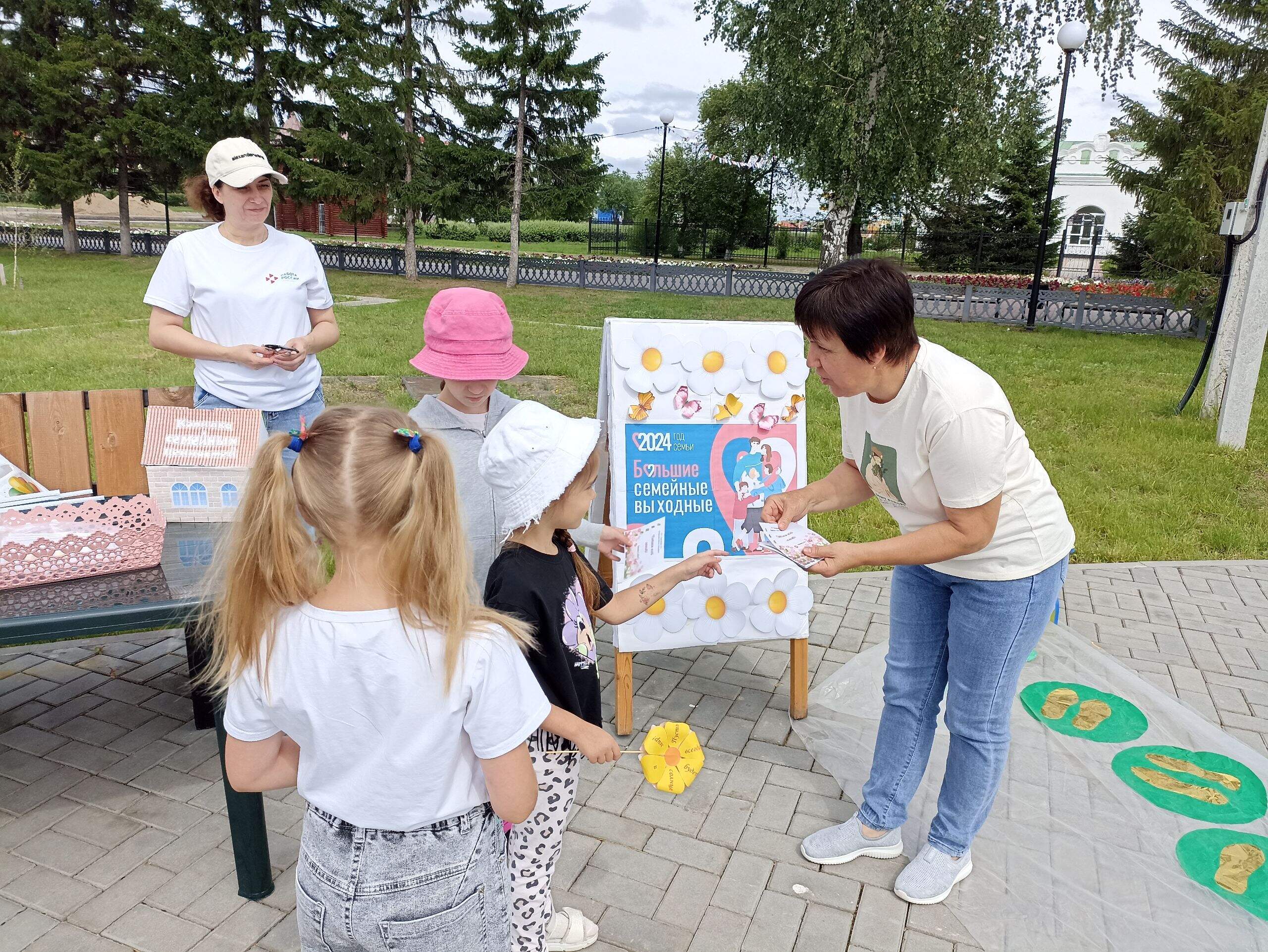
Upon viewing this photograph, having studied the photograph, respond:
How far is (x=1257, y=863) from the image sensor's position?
2.76 meters

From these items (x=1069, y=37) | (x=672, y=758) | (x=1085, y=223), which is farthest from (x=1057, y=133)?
(x=1085, y=223)

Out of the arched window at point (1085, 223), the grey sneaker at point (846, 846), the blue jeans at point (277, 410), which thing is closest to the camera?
the grey sneaker at point (846, 846)

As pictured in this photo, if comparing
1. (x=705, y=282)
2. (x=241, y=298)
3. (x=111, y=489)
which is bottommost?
(x=111, y=489)

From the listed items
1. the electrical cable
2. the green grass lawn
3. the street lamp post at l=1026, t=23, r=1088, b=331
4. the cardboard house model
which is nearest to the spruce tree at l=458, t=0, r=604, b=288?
the green grass lawn

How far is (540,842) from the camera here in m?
1.98

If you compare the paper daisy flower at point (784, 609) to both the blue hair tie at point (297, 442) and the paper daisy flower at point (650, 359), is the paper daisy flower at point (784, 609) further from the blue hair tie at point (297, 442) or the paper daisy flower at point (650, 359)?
the blue hair tie at point (297, 442)

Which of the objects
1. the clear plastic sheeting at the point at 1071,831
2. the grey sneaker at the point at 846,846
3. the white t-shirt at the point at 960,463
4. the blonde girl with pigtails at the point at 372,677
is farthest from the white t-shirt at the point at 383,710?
the clear plastic sheeting at the point at 1071,831

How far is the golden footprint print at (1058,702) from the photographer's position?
359 cm

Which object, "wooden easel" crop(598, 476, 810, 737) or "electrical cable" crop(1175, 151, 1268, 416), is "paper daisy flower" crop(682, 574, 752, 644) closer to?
"wooden easel" crop(598, 476, 810, 737)

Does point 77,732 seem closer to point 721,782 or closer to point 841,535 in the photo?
point 721,782

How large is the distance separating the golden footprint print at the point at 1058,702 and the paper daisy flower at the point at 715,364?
1.84 metres

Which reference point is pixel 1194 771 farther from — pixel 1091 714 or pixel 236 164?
pixel 236 164

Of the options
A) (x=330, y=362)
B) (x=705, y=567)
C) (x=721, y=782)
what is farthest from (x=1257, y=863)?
(x=330, y=362)

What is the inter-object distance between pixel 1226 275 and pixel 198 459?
344 inches
